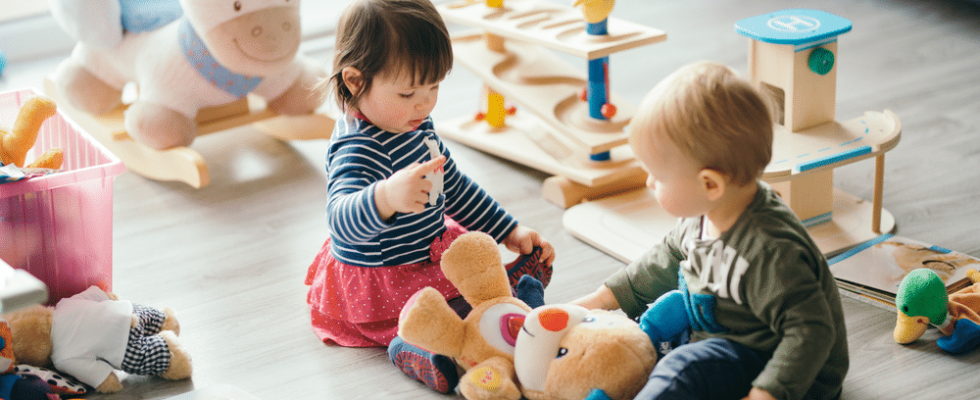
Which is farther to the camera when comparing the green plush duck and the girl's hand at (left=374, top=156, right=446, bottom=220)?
the green plush duck

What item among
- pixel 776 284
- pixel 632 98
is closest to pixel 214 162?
pixel 632 98

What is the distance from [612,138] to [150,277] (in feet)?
2.64

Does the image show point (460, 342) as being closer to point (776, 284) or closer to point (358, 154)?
point (358, 154)

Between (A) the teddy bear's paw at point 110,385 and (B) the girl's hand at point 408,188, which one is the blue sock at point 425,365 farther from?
(A) the teddy bear's paw at point 110,385

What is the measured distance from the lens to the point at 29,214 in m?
1.16

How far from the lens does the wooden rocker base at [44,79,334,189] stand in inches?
68.3

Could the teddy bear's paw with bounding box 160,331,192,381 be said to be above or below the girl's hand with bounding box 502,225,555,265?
below

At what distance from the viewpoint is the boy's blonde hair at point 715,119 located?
821mm

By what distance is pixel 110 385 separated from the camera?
1105mm

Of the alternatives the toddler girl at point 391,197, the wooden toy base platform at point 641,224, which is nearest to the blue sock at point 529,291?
the toddler girl at point 391,197

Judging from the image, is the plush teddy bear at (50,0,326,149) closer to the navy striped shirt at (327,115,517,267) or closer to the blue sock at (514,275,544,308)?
the navy striped shirt at (327,115,517,267)

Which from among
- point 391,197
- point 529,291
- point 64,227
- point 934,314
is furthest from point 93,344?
point 934,314

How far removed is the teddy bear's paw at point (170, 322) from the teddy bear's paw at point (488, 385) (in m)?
0.45

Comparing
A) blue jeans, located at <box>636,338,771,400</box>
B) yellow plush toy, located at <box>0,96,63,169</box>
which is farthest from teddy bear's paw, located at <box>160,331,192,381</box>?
blue jeans, located at <box>636,338,771,400</box>
